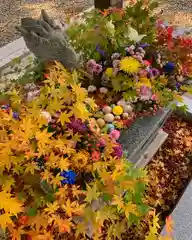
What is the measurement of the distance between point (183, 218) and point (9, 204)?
4.26 ft

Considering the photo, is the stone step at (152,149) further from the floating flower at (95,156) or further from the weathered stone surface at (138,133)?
the floating flower at (95,156)

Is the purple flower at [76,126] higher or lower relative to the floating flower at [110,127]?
higher

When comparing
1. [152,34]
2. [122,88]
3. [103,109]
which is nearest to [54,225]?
[103,109]

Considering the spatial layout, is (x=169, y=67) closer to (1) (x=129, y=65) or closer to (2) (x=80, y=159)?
(1) (x=129, y=65)

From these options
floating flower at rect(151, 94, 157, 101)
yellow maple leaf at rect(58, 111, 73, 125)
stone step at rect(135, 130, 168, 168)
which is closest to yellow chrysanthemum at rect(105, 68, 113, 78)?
floating flower at rect(151, 94, 157, 101)

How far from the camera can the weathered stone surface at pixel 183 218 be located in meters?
2.29

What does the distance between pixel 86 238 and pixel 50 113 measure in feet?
2.77

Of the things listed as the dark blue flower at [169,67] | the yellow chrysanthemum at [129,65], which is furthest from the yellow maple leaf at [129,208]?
the dark blue flower at [169,67]

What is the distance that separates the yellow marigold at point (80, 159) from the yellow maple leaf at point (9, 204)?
422 millimetres

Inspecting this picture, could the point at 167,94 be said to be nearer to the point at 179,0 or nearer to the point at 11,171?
the point at 11,171

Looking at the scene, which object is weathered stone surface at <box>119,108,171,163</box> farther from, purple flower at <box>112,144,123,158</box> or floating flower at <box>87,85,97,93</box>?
floating flower at <box>87,85,97,93</box>

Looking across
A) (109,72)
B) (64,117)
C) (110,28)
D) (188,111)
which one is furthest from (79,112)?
(188,111)

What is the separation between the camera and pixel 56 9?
19.5 ft

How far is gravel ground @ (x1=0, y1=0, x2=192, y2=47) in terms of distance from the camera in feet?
18.6
